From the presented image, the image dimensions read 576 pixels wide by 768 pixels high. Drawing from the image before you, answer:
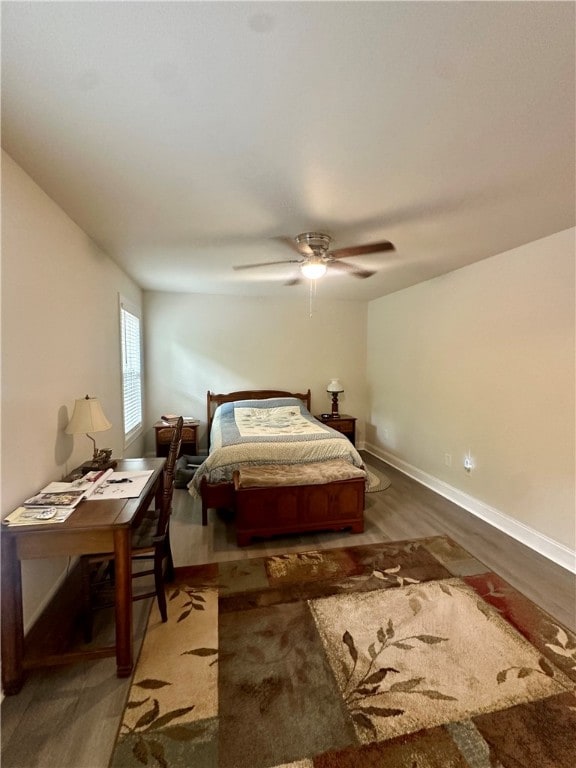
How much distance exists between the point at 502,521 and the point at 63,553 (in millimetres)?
3409

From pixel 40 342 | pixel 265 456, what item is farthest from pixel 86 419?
pixel 265 456

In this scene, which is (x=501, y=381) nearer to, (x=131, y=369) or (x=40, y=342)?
(x=40, y=342)

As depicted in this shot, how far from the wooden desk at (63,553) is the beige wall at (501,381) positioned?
10.0 feet

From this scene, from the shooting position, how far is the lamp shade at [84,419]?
2.15 metres

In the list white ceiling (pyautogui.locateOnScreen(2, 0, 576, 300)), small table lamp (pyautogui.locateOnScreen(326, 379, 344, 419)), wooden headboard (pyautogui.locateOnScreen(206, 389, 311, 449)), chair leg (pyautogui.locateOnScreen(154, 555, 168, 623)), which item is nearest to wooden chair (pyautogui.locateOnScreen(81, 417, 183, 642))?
chair leg (pyautogui.locateOnScreen(154, 555, 168, 623))

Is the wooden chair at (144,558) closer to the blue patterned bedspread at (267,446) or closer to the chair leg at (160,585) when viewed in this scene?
the chair leg at (160,585)

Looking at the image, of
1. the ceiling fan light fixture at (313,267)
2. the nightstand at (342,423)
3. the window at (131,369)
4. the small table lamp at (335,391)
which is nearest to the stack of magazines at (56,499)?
the window at (131,369)

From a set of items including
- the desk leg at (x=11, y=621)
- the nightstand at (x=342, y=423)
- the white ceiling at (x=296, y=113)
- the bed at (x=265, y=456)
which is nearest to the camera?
the white ceiling at (x=296, y=113)

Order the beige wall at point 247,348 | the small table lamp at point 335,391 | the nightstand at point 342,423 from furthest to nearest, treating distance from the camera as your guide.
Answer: the small table lamp at point 335,391
the nightstand at point 342,423
the beige wall at point 247,348

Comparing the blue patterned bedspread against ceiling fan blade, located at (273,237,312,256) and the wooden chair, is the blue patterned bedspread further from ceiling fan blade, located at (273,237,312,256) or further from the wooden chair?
ceiling fan blade, located at (273,237,312,256)

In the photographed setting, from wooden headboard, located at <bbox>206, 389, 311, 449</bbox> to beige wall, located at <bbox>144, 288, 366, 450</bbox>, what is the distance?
100 mm

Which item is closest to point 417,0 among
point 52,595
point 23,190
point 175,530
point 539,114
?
point 539,114

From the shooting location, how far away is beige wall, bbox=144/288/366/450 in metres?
4.89

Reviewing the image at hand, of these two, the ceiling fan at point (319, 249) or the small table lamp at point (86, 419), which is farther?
the ceiling fan at point (319, 249)
